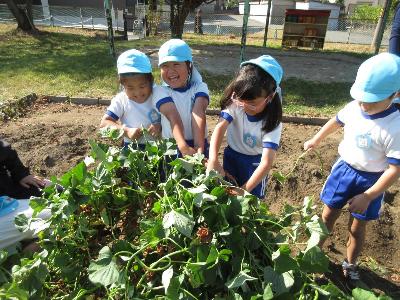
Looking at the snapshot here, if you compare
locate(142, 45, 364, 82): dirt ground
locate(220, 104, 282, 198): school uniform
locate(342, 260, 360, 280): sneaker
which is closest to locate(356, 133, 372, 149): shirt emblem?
locate(220, 104, 282, 198): school uniform

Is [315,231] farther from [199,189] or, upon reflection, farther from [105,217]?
[105,217]

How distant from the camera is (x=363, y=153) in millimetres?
2016

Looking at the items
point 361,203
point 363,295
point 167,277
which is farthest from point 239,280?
point 361,203

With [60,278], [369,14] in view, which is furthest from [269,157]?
[369,14]

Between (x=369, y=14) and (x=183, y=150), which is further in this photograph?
(x=369, y=14)

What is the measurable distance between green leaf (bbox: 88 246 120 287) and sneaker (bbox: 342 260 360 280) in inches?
75.3

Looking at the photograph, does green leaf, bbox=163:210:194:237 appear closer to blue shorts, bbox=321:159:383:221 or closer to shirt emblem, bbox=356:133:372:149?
shirt emblem, bbox=356:133:372:149

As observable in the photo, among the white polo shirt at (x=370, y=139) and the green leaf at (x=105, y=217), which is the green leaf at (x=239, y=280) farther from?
the white polo shirt at (x=370, y=139)

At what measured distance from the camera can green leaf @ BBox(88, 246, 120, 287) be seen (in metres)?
0.92

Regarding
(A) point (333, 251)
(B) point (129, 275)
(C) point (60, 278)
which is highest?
(B) point (129, 275)

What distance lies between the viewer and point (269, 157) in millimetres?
1931

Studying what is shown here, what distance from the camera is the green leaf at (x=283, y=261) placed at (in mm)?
931

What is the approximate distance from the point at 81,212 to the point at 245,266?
543 millimetres

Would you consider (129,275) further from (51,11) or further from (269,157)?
(51,11)
